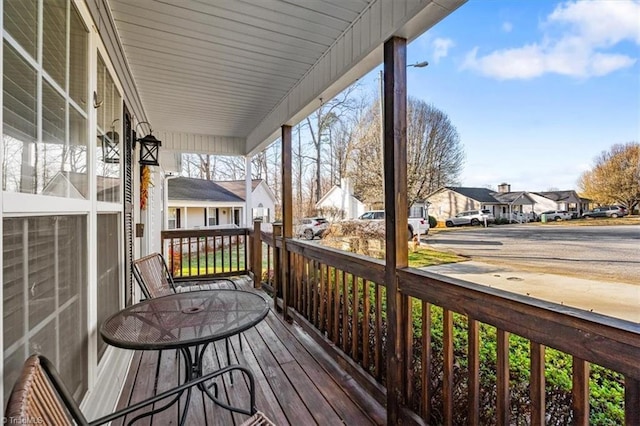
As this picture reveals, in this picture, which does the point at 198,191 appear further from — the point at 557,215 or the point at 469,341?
the point at 557,215

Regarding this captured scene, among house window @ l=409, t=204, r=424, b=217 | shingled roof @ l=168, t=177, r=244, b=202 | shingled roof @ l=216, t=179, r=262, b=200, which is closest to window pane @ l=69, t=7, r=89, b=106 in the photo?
house window @ l=409, t=204, r=424, b=217

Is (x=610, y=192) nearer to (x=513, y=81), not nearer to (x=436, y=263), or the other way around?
(x=513, y=81)

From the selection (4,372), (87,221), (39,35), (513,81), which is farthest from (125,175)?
(513,81)

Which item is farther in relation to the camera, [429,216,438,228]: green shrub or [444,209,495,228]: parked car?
[429,216,438,228]: green shrub

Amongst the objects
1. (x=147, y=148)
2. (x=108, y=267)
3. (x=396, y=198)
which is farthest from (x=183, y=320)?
(x=147, y=148)

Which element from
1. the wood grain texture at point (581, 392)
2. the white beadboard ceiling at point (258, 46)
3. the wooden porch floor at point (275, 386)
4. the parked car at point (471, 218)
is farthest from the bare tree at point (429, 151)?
the wooden porch floor at point (275, 386)

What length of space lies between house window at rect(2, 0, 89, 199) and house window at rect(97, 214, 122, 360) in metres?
0.47

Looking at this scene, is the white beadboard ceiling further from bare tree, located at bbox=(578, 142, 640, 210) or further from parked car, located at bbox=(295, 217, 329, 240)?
parked car, located at bbox=(295, 217, 329, 240)

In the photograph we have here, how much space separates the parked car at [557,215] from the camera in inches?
54.4

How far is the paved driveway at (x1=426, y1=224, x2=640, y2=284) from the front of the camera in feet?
3.90

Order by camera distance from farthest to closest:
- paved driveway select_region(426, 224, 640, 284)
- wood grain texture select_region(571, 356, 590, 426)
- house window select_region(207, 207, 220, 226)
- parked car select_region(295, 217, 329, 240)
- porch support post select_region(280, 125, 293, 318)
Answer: house window select_region(207, 207, 220, 226)
parked car select_region(295, 217, 329, 240)
porch support post select_region(280, 125, 293, 318)
paved driveway select_region(426, 224, 640, 284)
wood grain texture select_region(571, 356, 590, 426)

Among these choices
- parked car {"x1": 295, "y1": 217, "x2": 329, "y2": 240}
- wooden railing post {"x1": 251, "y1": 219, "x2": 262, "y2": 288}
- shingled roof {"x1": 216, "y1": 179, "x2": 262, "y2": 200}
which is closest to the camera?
wooden railing post {"x1": 251, "y1": 219, "x2": 262, "y2": 288}

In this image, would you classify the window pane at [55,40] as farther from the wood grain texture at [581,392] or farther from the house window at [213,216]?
the house window at [213,216]

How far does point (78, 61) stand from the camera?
5.06 ft
